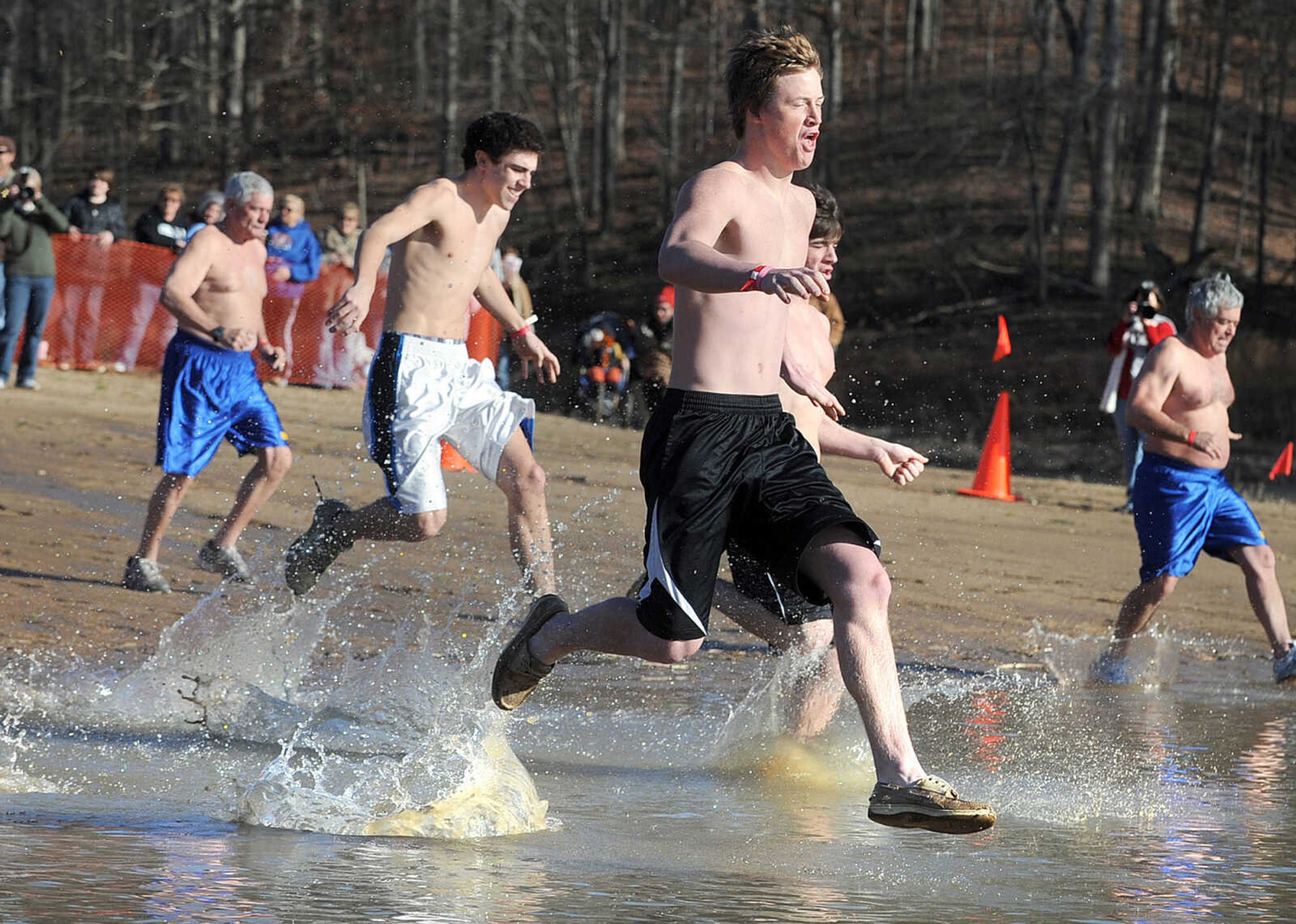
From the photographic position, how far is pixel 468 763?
463 centimetres

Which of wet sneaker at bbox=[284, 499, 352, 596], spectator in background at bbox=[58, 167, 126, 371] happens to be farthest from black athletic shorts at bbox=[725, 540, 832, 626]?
spectator in background at bbox=[58, 167, 126, 371]

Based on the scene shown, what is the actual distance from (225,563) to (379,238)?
2388mm

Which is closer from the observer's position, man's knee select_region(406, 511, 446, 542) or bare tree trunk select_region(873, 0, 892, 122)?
man's knee select_region(406, 511, 446, 542)

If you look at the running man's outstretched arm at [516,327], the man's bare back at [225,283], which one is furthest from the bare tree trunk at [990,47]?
the running man's outstretched arm at [516,327]

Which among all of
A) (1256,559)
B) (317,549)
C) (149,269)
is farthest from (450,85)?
(1256,559)

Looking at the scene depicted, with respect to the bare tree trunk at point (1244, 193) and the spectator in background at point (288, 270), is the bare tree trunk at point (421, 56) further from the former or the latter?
the spectator in background at point (288, 270)

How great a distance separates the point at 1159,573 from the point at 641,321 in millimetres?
23833

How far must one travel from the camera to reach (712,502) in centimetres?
432

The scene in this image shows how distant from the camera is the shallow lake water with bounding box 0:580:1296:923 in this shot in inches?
147

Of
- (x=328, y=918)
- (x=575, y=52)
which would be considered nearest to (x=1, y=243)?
(x=328, y=918)

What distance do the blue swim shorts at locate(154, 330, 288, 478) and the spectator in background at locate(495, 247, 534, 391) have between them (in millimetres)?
8483

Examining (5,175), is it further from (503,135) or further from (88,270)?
(503,135)

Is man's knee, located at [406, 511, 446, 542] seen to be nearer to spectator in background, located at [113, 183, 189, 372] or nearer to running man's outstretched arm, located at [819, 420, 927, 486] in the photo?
running man's outstretched arm, located at [819, 420, 927, 486]

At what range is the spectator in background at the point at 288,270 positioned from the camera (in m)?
17.2
